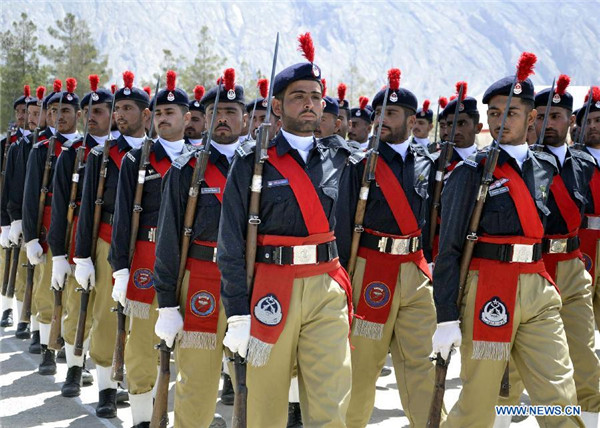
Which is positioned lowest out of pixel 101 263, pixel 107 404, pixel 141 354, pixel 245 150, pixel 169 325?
pixel 107 404

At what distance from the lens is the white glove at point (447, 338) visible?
5.08 metres

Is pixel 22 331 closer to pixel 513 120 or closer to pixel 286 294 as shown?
pixel 286 294

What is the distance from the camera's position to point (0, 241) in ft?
33.8

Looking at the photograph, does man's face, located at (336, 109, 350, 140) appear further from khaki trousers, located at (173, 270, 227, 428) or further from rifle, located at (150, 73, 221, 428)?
khaki trousers, located at (173, 270, 227, 428)

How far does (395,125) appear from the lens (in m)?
6.36

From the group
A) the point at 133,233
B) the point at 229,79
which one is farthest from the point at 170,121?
the point at 133,233

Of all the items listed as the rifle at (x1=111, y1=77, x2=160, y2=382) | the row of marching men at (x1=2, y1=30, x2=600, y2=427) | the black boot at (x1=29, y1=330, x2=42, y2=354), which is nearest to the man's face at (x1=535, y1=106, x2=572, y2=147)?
the row of marching men at (x1=2, y1=30, x2=600, y2=427)

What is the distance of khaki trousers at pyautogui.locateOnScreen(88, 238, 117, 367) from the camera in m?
7.15

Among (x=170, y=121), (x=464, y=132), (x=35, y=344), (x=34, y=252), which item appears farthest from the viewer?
(x=35, y=344)

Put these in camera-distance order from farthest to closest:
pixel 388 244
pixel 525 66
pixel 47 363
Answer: pixel 47 363 → pixel 388 244 → pixel 525 66

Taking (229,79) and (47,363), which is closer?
(229,79)

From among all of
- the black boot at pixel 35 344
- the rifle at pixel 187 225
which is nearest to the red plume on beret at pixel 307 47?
the rifle at pixel 187 225

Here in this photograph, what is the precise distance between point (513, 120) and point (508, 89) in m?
0.20

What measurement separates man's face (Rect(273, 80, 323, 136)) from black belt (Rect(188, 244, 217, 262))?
1095 millimetres
